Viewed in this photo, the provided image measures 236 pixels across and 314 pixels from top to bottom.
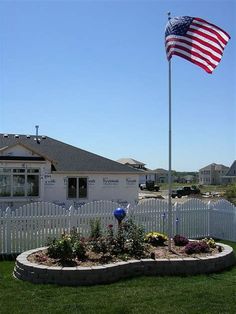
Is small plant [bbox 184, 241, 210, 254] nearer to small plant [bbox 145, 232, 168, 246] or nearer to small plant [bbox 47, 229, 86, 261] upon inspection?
small plant [bbox 145, 232, 168, 246]

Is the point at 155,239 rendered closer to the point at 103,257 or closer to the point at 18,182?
the point at 103,257

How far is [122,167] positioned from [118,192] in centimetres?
159

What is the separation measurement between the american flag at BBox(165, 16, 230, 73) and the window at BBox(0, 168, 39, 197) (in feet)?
52.5

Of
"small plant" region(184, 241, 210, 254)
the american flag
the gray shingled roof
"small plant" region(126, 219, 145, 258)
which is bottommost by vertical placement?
"small plant" region(184, 241, 210, 254)

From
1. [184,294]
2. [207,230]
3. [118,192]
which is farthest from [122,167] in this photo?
[184,294]

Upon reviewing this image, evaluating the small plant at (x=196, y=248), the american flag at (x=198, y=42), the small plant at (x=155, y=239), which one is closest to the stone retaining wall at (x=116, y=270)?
the small plant at (x=196, y=248)

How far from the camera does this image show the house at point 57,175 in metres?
25.0

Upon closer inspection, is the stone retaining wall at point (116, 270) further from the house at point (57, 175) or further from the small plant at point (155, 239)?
the house at point (57, 175)

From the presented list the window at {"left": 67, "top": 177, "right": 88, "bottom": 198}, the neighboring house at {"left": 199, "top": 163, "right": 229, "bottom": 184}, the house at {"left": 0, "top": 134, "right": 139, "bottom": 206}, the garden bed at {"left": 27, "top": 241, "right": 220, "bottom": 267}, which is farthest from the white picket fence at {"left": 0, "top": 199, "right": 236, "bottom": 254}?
the neighboring house at {"left": 199, "top": 163, "right": 229, "bottom": 184}

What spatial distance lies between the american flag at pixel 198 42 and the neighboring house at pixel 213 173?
105861 millimetres

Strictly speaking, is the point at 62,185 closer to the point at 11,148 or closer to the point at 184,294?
the point at 11,148

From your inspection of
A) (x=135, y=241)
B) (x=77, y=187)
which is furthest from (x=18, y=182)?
(x=135, y=241)

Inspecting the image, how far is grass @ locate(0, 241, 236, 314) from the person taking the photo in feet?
23.5

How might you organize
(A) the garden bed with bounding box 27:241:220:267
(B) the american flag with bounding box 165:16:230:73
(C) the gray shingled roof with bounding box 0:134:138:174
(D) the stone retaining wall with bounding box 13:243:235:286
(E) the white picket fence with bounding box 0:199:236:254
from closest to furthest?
1. (D) the stone retaining wall with bounding box 13:243:235:286
2. (A) the garden bed with bounding box 27:241:220:267
3. (B) the american flag with bounding box 165:16:230:73
4. (E) the white picket fence with bounding box 0:199:236:254
5. (C) the gray shingled roof with bounding box 0:134:138:174
